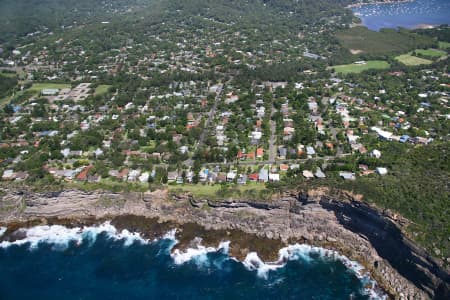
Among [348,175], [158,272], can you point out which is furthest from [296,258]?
[158,272]

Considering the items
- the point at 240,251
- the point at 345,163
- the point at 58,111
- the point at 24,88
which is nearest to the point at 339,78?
the point at 345,163

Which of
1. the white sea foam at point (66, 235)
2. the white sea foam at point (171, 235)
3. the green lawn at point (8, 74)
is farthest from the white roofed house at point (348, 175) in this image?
the green lawn at point (8, 74)

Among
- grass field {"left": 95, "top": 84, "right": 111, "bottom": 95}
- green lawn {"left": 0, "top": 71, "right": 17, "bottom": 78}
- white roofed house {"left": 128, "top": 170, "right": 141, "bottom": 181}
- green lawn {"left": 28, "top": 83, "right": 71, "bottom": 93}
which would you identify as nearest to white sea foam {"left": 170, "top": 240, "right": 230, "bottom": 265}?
white roofed house {"left": 128, "top": 170, "right": 141, "bottom": 181}

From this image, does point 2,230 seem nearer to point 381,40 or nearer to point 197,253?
point 197,253

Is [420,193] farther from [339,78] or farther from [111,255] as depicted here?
Answer: [339,78]

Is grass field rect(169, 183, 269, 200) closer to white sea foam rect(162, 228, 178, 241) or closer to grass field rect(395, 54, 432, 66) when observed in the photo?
white sea foam rect(162, 228, 178, 241)

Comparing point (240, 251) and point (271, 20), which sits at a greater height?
point (271, 20)
